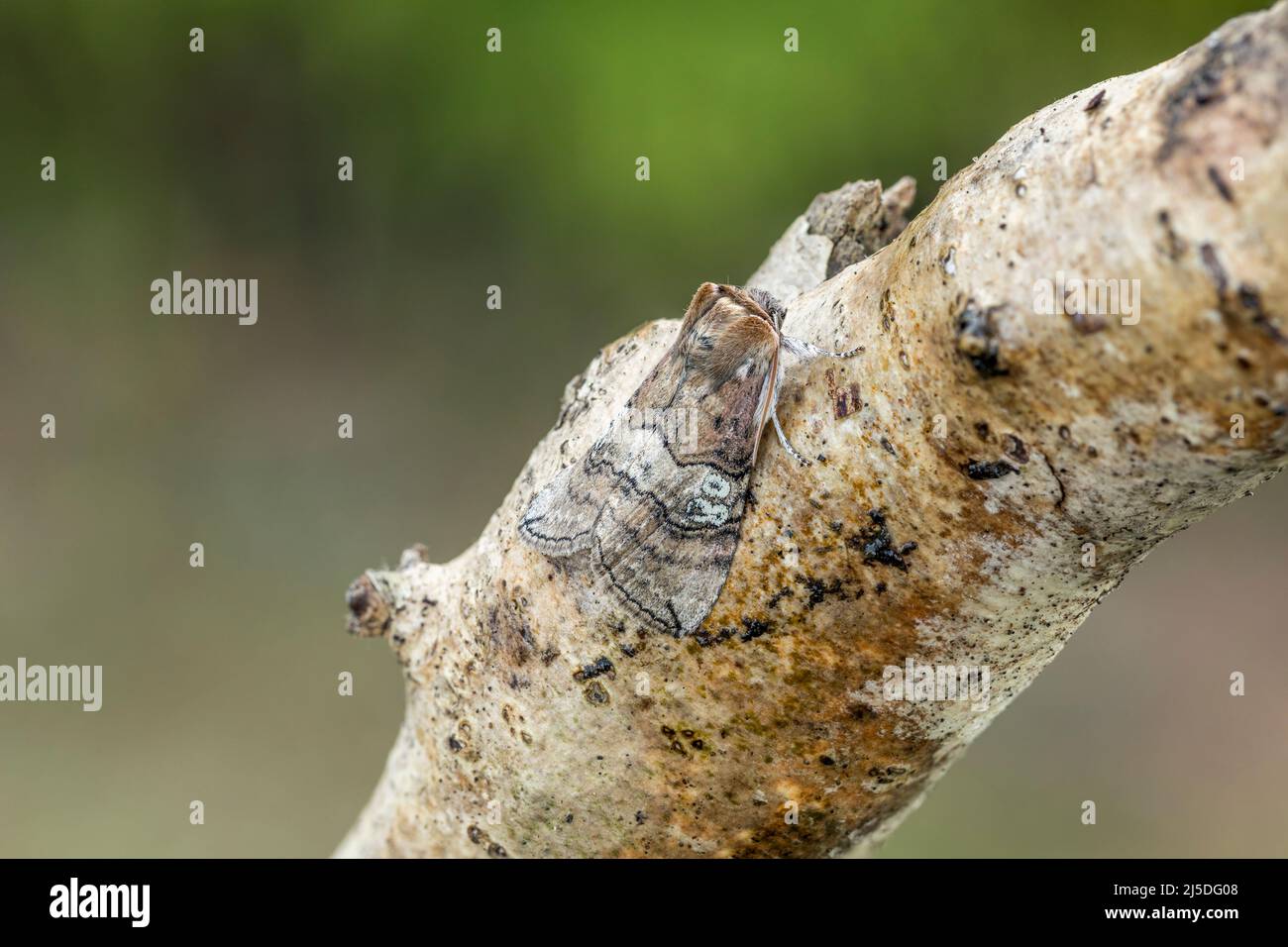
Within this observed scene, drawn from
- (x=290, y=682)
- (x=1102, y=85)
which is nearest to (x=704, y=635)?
(x=1102, y=85)

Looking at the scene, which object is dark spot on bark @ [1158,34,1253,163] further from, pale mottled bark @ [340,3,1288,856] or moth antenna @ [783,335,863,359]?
moth antenna @ [783,335,863,359]

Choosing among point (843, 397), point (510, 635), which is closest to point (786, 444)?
point (843, 397)

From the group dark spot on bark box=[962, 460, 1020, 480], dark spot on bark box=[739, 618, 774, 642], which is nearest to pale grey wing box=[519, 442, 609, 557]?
dark spot on bark box=[739, 618, 774, 642]

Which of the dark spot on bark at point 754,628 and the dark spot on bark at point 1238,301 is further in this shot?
the dark spot on bark at point 754,628

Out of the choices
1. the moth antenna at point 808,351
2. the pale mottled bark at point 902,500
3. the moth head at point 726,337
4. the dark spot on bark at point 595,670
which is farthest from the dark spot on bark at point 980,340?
the dark spot on bark at point 595,670

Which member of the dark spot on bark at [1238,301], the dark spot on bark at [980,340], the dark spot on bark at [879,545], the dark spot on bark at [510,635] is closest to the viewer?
the dark spot on bark at [1238,301]

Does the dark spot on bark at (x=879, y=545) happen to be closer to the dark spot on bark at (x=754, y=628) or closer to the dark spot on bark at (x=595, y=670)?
the dark spot on bark at (x=754, y=628)

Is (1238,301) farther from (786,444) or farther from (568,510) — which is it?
(568,510)

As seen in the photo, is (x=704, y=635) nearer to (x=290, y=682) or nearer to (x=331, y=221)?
(x=290, y=682)
